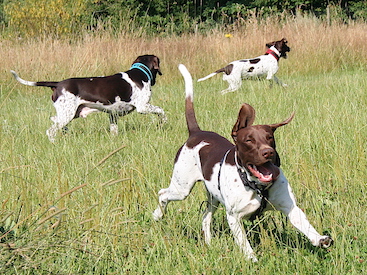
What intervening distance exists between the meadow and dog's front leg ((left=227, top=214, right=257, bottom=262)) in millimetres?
44

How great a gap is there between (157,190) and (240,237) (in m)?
1.47

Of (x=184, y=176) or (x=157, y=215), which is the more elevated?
(x=184, y=176)

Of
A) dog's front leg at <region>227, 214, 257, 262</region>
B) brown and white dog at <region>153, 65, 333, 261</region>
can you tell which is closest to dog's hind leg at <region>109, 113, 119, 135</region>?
brown and white dog at <region>153, 65, 333, 261</region>

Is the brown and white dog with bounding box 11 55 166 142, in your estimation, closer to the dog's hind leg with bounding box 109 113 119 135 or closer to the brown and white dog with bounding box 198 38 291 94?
the dog's hind leg with bounding box 109 113 119 135

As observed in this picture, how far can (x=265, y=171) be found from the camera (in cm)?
311

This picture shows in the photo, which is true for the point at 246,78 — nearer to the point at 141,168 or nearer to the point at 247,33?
the point at 247,33

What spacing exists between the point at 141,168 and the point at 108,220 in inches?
54.5

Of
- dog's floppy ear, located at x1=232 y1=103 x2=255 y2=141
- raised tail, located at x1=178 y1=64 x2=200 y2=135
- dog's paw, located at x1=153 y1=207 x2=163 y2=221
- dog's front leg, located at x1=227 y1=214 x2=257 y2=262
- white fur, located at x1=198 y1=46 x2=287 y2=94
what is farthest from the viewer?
white fur, located at x1=198 y1=46 x2=287 y2=94

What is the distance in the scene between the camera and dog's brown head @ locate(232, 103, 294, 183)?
2.99m

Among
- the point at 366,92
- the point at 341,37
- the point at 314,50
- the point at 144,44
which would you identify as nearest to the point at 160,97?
the point at 366,92

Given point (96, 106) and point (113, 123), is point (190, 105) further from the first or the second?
point (96, 106)

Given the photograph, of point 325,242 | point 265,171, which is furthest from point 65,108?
point 325,242

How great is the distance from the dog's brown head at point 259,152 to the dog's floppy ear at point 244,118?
0.10 metres

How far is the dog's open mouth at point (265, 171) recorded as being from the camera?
9.96 feet
